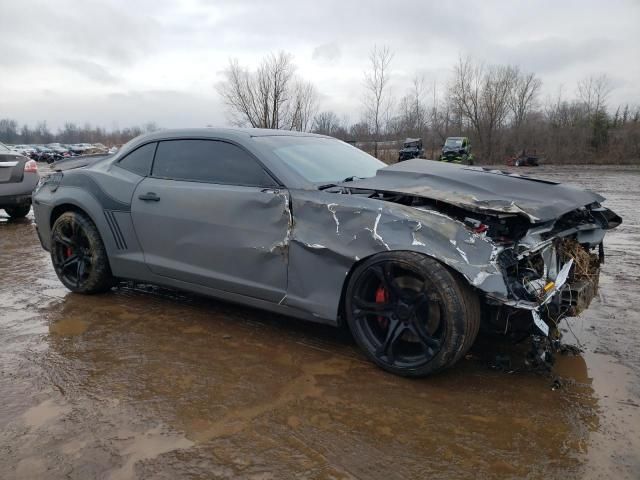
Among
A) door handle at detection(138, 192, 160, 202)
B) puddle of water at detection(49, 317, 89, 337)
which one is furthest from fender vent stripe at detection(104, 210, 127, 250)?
puddle of water at detection(49, 317, 89, 337)

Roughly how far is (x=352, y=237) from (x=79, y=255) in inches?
109

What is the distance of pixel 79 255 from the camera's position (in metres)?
4.54

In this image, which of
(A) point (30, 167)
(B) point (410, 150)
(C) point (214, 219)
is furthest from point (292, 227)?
(B) point (410, 150)

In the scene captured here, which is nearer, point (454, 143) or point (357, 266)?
point (357, 266)

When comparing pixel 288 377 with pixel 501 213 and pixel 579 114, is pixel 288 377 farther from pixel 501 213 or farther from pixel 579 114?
pixel 579 114

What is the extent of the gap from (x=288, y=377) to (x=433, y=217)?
4.17 ft

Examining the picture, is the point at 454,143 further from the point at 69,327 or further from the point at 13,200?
the point at 69,327

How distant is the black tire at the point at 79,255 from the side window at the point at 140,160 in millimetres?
626

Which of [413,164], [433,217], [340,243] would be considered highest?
[413,164]

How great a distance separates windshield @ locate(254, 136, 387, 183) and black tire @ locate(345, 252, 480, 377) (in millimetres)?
897

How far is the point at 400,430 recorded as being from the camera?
8.15 feet

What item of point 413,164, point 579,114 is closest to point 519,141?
point 579,114

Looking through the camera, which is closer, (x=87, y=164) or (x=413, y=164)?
(x=413, y=164)

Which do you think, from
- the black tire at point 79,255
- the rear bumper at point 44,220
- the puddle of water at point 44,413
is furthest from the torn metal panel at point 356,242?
the rear bumper at point 44,220
